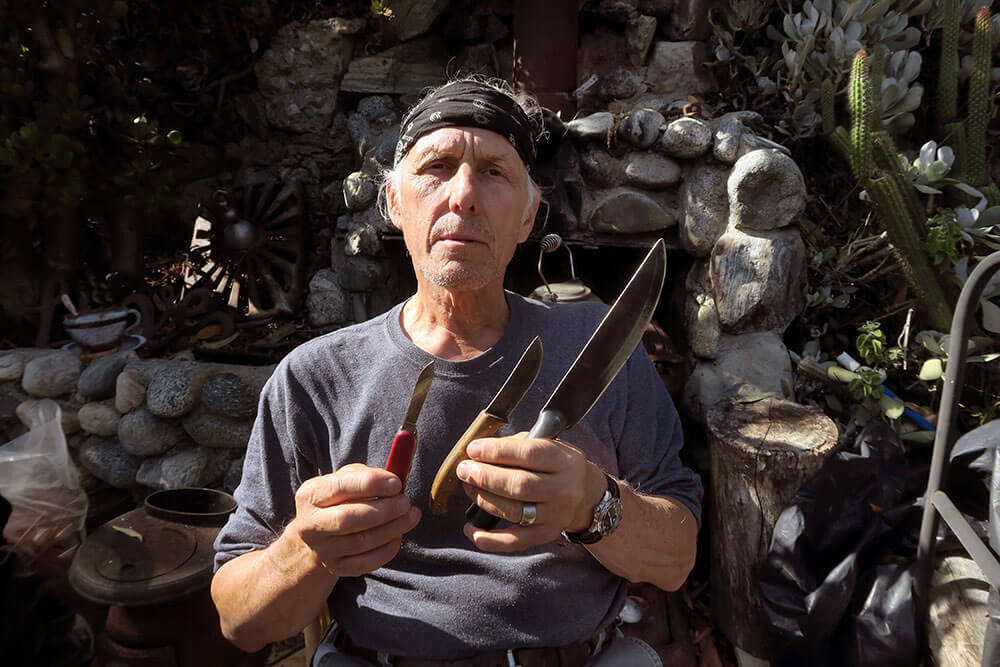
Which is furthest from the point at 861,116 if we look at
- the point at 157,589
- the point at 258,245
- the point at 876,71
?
the point at 258,245

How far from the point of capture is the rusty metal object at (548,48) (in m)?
3.60

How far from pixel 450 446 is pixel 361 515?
1.39 feet

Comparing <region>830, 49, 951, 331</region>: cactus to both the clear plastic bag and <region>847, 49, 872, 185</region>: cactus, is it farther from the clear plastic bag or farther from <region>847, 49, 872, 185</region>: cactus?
the clear plastic bag

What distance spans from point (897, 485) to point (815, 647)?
0.74 metres

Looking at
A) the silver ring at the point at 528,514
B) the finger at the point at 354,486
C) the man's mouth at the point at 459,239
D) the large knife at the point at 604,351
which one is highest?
the man's mouth at the point at 459,239

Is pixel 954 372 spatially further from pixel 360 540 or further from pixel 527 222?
pixel 360 540

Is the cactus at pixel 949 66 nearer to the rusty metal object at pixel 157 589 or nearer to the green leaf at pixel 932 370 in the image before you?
the green leaf at pixel 932 370

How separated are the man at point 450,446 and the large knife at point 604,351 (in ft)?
0.78

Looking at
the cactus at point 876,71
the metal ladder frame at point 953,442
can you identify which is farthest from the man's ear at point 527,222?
the cactus at point 876,71

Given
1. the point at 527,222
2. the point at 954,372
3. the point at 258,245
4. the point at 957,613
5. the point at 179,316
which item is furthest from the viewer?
the point at 258,245

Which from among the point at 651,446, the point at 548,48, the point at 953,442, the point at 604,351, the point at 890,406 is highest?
the point at 548,48

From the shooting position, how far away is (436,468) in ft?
4.39

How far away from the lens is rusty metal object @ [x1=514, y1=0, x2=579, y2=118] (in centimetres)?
360

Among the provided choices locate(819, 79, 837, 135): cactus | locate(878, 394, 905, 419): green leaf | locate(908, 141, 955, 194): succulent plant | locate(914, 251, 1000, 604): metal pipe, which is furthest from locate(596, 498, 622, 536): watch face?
locate(819, 79, 837, 135): cactus
